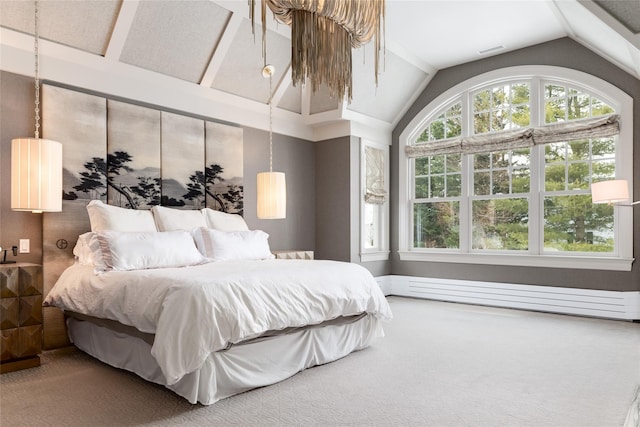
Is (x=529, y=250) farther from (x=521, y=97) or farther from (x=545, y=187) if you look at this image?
(x=521, y=97)

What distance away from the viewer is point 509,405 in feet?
8.60

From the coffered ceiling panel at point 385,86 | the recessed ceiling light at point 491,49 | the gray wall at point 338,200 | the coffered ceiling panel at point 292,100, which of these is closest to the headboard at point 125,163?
the coffered ceiling panel at point 292,100

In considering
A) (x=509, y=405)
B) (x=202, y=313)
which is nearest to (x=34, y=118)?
(x=202, y=313)

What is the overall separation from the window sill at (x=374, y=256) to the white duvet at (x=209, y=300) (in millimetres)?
2507

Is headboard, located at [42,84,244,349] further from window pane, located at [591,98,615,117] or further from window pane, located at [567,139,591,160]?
window pane, located at [591,98,615,117]

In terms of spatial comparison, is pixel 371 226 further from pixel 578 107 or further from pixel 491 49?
pixel 578 107

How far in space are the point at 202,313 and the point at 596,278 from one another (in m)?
4.76

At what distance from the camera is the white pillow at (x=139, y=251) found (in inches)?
136

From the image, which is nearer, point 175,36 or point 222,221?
point 175,36

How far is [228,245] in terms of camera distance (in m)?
4.26

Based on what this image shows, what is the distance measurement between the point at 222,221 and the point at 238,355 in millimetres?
2237

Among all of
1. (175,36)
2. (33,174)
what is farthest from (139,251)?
(175,36)

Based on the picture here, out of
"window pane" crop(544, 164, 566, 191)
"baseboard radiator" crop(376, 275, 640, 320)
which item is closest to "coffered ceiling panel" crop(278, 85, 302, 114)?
"baseboard radiator" crop(376, 275, 640, 320)

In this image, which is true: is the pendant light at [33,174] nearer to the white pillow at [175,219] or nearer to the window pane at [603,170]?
the white pillow at [175,219]
